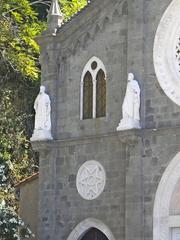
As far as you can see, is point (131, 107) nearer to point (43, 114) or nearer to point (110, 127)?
point (110, 127)

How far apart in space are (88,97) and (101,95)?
0.53 metres

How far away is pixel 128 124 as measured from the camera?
2152 centimetres

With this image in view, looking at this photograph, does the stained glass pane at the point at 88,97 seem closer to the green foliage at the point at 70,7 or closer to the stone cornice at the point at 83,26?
the stone cornice at the point at 83,26

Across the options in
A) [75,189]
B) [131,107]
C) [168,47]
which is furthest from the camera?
[75,189]

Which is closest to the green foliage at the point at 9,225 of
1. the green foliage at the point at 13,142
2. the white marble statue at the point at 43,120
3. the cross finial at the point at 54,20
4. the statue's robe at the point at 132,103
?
the white marble statue at the point at 43,120

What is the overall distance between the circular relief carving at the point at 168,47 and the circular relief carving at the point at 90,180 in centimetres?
322

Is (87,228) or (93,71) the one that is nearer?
(87,228)

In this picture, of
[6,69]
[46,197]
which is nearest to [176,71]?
[46,197]

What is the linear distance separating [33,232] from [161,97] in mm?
7221

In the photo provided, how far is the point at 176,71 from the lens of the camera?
21609 millimetres

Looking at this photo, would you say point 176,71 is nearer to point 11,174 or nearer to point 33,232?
point 33,232

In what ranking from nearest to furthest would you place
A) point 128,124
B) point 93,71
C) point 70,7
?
point 128,124, point 93,71, point 70,7

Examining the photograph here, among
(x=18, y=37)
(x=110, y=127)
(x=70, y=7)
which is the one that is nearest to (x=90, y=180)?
(x=110, y=127)

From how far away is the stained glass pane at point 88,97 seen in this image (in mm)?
23428
